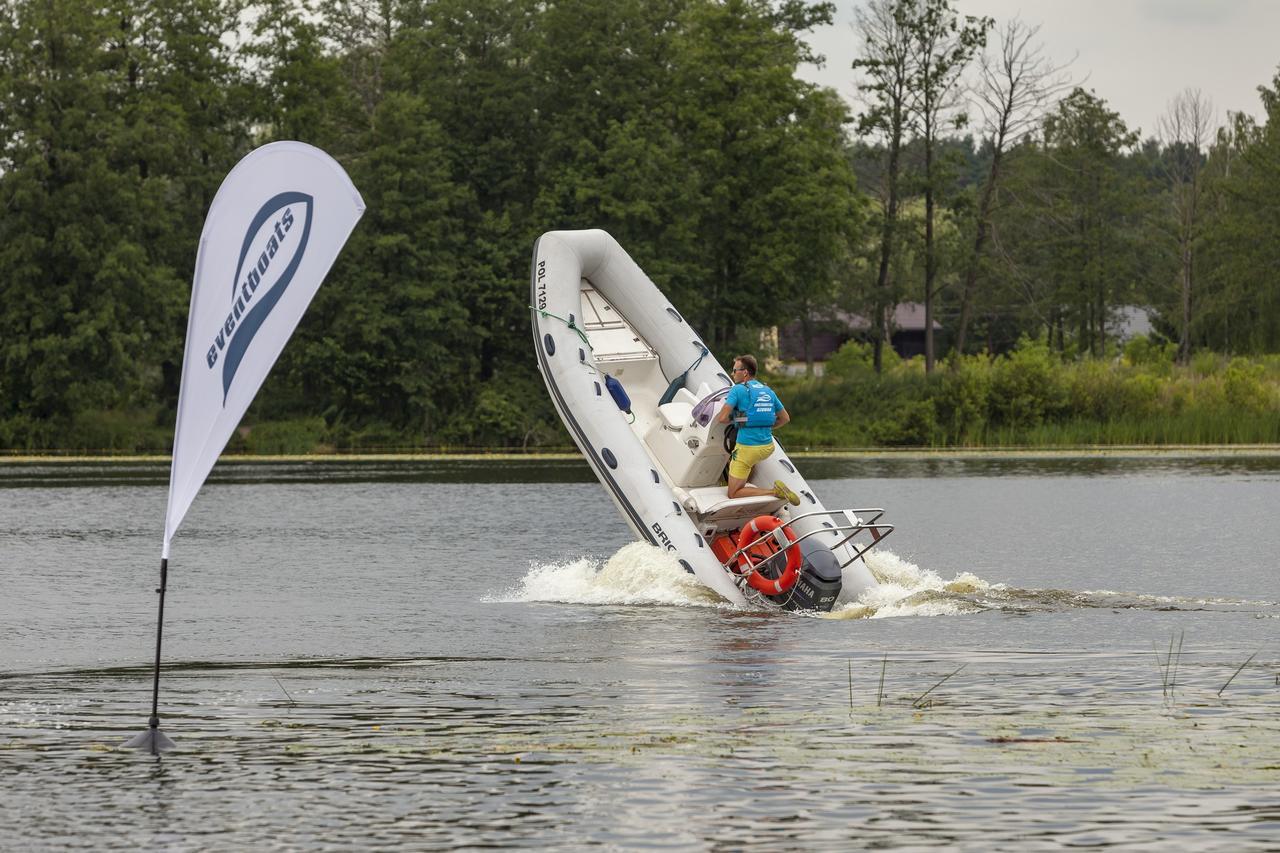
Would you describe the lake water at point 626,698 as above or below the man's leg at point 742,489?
below

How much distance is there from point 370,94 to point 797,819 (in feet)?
179

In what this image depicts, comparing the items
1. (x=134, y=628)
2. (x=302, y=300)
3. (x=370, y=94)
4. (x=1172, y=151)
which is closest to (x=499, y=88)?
(x=370, y=94)

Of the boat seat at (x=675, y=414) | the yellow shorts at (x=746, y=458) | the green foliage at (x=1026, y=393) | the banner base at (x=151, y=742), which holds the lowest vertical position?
the banner base at (x=151, y=742)

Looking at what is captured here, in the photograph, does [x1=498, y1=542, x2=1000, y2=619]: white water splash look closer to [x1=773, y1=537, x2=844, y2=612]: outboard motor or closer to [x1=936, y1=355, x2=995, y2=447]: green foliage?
[x1=773, y1=537, x2=844, y2=612]: outboard motor

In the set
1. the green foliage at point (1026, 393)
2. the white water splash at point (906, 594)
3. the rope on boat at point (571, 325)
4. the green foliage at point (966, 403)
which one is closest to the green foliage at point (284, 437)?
the green foliage at point (966, 403)

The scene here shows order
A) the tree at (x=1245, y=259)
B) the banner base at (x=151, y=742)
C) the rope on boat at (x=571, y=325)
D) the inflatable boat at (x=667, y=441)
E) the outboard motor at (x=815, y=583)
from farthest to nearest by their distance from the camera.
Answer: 1. the tree at (x=1245, y=259)
2. the rope on boat at (x=571, y=325)
3. the inflatable boat at (x=667, y=441)
4. the outboard motor at (x=815, y=583)
5. the banner base at (x=151, y=742)

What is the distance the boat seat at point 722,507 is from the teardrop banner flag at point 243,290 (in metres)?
8.99

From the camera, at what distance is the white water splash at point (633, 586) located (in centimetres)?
1742

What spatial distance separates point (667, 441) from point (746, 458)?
1518mm

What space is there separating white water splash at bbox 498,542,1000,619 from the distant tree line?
31.8m

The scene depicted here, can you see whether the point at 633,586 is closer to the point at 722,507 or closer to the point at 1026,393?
the point at 722,507

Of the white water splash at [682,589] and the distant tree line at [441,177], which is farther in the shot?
the distant tree line at [441,177]

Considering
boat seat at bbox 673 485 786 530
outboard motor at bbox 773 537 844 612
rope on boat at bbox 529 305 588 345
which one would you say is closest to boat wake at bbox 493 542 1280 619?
outboard motor at bbox 773 537 844 612

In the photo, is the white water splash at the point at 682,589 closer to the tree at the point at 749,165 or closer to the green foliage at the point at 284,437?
the green foliage at the point at 284,437
